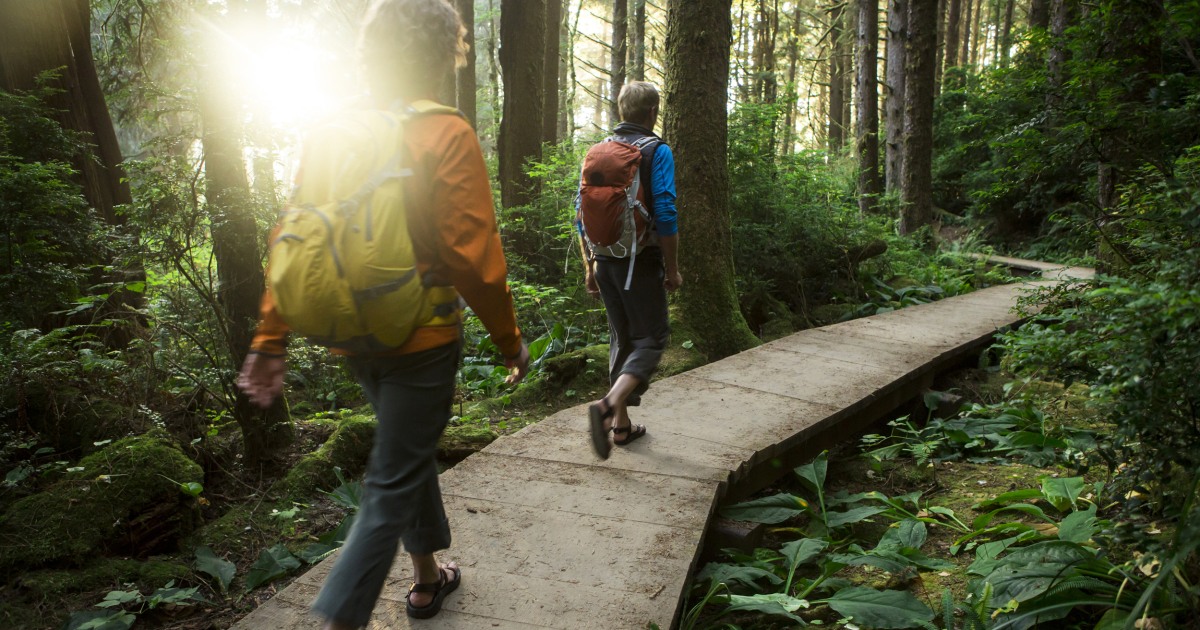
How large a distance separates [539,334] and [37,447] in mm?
5289

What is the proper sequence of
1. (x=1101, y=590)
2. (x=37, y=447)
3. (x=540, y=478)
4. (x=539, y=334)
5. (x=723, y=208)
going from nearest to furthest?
1. (x=1101, y=590)
2. (x=540, y=478)
3. (x=37, y=447)
4. (x=723, y=208)
5. (x=539, y=334)

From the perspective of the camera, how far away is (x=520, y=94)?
1195 centimetres

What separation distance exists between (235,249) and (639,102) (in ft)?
10.6

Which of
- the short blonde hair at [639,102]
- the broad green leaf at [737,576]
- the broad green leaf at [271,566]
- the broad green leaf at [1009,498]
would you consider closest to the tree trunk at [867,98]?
the broad green leaf at [1009,498]

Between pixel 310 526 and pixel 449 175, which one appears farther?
pixel 310 526

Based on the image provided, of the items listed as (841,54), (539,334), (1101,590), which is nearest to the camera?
(1101,590)

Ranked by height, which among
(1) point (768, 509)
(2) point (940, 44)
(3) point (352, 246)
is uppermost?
(2) point (940, 44)

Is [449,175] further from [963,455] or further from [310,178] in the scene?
[963,455]

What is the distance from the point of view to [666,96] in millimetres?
7406

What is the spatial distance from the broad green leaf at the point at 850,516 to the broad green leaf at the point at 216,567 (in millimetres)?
3248

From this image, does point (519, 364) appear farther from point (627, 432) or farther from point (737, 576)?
point (627, 432)

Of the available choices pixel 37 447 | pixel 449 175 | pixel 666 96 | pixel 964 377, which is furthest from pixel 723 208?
pixel 37 447

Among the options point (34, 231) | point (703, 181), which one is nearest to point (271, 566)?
point (34, 231)

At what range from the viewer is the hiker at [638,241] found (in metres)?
4.16
